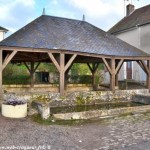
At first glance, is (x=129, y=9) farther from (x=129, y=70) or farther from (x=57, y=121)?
(x=57, y=121)

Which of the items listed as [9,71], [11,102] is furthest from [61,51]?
[9,71]

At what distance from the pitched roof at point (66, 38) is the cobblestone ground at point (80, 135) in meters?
4.50

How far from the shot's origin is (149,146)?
6398 millimetres

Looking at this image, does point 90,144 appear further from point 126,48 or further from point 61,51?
point 126,48

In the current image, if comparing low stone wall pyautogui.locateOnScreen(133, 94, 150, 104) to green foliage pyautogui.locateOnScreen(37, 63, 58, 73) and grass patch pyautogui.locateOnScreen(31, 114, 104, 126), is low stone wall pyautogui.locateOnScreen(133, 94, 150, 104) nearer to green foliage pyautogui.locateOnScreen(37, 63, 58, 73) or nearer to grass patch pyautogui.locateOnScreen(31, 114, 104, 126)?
grass patch pyautogui.locateOnScreen(31, 114, 104, 126)

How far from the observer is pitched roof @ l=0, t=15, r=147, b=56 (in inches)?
496

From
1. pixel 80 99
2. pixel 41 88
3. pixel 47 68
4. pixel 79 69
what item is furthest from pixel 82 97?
pixel 79 69

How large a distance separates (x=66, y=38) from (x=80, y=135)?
7457 millimetres

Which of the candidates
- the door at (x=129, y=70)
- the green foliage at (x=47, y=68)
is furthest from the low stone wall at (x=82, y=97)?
the green foliage at (x=47, y=68)

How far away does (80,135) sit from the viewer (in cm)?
739

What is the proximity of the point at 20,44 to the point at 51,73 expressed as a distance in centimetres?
Result: 1037

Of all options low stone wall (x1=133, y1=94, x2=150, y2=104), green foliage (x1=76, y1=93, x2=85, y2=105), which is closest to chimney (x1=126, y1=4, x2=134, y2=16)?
low stone wall (x1=133, y1=94, x2=150, y2=104)

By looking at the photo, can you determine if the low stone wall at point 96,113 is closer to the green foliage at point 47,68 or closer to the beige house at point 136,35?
the beige house at point 136,35

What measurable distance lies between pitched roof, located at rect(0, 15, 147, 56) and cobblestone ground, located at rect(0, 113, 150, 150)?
4497mm
